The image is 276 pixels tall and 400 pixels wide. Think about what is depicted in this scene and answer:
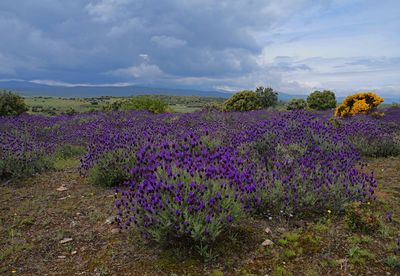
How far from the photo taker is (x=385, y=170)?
6.65 metres

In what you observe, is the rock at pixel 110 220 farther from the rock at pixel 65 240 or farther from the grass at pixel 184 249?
the rock at pixel 65 240

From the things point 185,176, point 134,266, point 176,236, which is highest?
point 185,176

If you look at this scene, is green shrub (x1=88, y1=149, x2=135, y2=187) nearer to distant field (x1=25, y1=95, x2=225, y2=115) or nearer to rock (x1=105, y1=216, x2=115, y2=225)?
rock (x1=105, y1=216, x2=115, y2=225)

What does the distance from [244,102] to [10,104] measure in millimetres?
14886

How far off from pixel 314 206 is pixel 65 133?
340 inches

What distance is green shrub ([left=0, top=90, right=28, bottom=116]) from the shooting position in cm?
1584

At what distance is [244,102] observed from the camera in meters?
24.8

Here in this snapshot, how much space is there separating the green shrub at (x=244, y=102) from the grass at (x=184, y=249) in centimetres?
2001

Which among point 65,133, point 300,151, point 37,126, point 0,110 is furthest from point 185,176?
point 0,110

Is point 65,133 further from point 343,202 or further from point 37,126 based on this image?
point 343,202

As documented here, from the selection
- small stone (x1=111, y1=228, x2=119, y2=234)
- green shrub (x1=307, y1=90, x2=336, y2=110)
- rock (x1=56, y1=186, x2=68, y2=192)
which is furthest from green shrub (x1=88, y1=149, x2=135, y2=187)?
green shrub (x1=307, y1=90, x2=336, y2=110)

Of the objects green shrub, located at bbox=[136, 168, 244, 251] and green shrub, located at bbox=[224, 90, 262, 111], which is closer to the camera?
green shrub, located at bbox=[136, 168, 244, 251]

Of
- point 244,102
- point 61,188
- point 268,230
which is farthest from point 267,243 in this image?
point 244,102

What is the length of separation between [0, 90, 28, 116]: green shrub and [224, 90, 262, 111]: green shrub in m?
13.5
